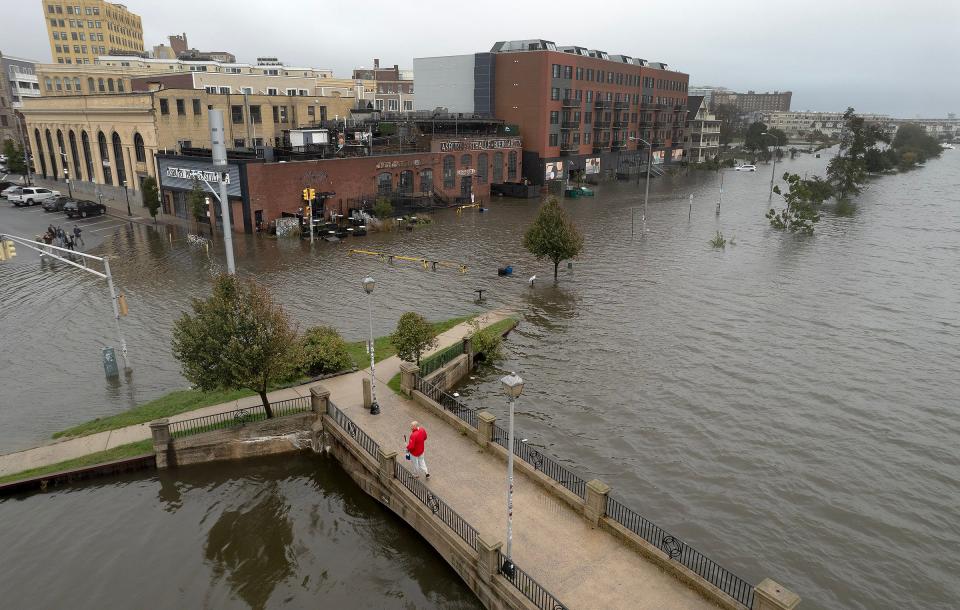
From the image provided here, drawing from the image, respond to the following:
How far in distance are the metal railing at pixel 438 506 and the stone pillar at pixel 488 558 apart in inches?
9.8

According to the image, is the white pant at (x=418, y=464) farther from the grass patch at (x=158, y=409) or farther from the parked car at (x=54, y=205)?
the parked car at (x=54, y=205)

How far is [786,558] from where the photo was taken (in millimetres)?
14695

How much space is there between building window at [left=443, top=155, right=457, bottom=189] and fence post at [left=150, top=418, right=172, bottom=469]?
50705mm

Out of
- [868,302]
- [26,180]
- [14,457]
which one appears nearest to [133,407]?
[14,457]

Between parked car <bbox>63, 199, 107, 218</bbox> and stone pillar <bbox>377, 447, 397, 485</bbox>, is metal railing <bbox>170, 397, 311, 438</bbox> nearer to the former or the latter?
stone pillar <bbox>377, 447, 397, 485</bbox>

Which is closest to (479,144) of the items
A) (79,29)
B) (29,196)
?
(29,196)

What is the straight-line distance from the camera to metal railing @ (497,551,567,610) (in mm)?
10977

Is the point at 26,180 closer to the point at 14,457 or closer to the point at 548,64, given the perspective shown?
the point at 548,64

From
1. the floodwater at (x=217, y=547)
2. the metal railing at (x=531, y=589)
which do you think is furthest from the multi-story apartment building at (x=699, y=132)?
the metal railing at (x=531, y=589)

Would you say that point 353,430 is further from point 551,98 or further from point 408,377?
point 551,98

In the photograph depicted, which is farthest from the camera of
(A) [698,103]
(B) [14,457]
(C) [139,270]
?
(A) [698,103]

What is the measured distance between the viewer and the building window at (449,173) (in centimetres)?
6419

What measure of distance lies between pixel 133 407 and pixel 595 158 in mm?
78364

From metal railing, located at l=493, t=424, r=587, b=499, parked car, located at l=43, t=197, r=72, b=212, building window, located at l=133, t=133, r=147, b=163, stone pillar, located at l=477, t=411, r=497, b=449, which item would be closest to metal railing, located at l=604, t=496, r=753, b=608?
metal railing, located at l=493, t=424, r=587, b=499
